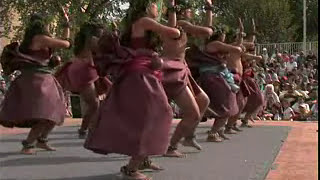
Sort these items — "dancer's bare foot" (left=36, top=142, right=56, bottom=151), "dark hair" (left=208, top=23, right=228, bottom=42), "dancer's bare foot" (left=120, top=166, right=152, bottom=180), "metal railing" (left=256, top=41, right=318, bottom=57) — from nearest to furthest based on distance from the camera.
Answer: "dancer's bare foot" (left=120, top=166, right=152, bottom=180) → "dancer's bare foot" (left=36, top=142, right=56, bottom=151) → "dark hair" (left=208, top=23, right=228, bottom=42) → "metal railing" (left=256, top=41, right=318, bottom=57)

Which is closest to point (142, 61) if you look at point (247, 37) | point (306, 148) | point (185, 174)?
point (185, 174)

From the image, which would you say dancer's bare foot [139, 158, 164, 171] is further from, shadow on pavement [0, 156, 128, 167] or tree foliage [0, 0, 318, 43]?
tree foliage [0, 0, 318, 43]

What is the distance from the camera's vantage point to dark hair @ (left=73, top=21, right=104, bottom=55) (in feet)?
27.0

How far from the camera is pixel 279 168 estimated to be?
6.29m

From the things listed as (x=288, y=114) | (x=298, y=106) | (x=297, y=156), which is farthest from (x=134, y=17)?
(x=298, y=106)

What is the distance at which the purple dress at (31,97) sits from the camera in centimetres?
668

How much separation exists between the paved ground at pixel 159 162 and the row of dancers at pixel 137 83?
10.4 inches

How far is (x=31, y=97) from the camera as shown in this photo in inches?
263

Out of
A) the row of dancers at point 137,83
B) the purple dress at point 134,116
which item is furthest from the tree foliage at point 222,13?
the purple dress at point 134,116

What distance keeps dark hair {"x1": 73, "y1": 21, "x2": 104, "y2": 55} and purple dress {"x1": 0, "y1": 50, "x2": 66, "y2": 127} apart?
4.64 feet

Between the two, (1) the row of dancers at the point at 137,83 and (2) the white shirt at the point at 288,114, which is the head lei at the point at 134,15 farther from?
(2) the white shirt at the point at 288,114

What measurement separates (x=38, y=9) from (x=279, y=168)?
807 centimetres

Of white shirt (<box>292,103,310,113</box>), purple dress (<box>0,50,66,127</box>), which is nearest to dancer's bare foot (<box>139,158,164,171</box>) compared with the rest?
purple dress (<box>0,50,66,127</box>)

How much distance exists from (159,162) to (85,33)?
2.52m
